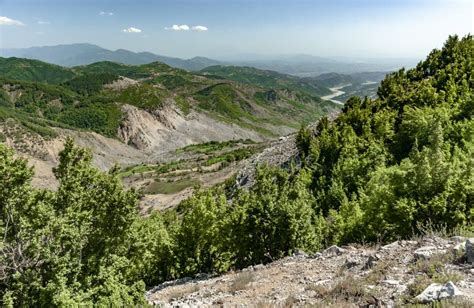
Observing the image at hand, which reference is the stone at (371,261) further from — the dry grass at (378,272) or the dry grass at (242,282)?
the dry grass at (242,282)

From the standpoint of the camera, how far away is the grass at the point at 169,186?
113312mm

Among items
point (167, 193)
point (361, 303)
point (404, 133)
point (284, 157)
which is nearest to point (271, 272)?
point (361, 303)

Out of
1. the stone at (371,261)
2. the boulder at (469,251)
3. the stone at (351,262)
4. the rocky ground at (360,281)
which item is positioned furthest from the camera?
the stone at (351,262)

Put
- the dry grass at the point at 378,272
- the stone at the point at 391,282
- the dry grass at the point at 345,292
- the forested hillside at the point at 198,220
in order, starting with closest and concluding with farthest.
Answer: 1. the dry grass at the point at 345,292
2. the stone at the point at 391,282
3. the dry grass at the point at 378,272
4. the forested hillside at the point at 198,220

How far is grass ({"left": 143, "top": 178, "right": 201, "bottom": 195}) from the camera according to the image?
372 feet

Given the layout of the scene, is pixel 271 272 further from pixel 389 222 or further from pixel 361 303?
pixel 389 222

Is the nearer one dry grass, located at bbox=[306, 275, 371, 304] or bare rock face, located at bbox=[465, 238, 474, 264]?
dry grass, located at bbox=[306, 275, 371, 304]

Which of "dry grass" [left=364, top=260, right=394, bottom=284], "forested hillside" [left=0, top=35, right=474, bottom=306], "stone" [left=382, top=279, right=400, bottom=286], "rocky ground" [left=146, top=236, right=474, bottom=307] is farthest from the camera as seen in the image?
"forested hillside" [left=0, top=35, right=474, bottom=306]

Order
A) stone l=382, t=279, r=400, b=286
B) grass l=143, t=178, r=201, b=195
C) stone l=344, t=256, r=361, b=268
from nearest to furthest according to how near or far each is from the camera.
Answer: stone l=382, t=279, r=400, b=286 → stone l=344, t=256, r=361, b=268 → grass l=143, t=178, r=201, b=195

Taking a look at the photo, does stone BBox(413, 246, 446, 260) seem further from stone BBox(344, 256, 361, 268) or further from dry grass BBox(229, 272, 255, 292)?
dry grass BBox(229, 272, 255, 292)

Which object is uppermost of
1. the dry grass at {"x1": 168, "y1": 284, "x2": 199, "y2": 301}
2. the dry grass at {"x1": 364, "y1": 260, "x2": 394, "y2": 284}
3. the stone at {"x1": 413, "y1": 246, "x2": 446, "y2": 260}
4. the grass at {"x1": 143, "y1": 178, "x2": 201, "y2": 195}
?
the stone at {"x1": 413, "y1": 246, "x2": 446, "y2": 260}

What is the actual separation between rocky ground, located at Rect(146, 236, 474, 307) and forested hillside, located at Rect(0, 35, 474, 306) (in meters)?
4.19

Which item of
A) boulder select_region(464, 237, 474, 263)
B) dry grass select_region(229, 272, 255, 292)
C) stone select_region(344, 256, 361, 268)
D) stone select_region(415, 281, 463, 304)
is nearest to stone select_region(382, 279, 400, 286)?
stone select_region(415, 281, 463, 304)

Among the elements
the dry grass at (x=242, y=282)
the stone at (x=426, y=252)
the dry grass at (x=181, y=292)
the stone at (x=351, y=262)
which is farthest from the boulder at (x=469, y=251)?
the dry grass at (x=181, y=292)
